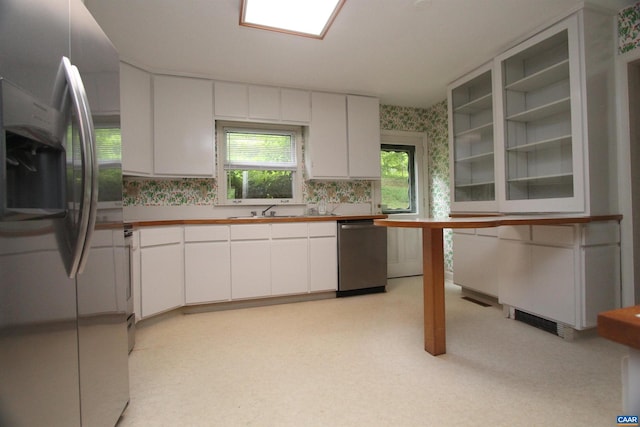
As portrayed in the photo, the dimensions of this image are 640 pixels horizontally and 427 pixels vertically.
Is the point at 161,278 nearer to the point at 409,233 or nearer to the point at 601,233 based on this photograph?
the point at 409,233

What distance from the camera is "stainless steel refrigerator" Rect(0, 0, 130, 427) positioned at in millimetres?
719

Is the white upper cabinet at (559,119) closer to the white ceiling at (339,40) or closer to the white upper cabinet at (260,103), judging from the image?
the white ceiling at (339,40)

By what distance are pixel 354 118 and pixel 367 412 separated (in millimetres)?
3159

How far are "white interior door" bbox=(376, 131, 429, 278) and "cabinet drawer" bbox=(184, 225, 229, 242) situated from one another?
7.21 feet

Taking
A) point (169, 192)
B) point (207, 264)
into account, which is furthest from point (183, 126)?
point (207, 264)

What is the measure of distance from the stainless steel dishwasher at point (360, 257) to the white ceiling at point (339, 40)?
67.6 inches

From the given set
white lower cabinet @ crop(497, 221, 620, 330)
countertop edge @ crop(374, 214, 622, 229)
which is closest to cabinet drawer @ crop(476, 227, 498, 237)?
white lower cabinet @ crop(497, 221, 620, 330)

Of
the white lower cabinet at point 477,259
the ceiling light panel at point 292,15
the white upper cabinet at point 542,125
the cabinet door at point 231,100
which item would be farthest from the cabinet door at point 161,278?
the white upper cabinet at point 542,125

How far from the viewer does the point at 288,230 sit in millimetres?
3109

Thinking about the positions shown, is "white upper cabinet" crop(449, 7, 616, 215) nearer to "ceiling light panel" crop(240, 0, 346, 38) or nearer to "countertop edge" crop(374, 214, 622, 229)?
"countertop edge" crop(374, 214, 622, 229)

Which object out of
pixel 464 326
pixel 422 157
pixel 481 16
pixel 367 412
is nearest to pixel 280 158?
pixel 422 157

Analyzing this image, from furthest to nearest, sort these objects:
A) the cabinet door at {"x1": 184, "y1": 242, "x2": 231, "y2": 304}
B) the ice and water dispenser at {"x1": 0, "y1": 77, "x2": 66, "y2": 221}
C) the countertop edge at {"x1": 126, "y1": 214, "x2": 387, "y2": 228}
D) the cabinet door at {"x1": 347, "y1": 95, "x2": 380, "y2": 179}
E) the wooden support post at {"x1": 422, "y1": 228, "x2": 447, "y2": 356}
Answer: the cabinet door at {"x1": 347, "y1": 95, "x2": 380, "y2": 179} < the cabinet door at {"x1": 184, "y1": 242, "x2": 231, "y2": 304} < the countertop edge at {"x1": 126, "y1": 214, "x2": 387, "y2": 228} < the wooden support post at {"x1": 422, "y1": 228, "x2": 447, "y2": 356} < the ice and water dispenser at {"x1": 0, "y1": 77, "x2": 66, "y2": 221}

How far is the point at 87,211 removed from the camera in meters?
0.94

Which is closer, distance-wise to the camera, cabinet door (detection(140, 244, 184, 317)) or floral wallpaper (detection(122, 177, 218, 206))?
cabinet door (detection(140, 244, 184, 317))
